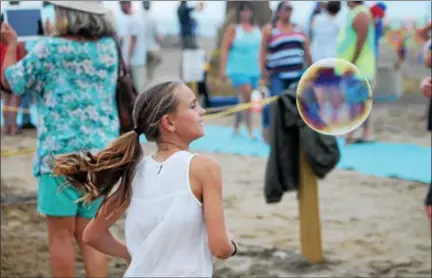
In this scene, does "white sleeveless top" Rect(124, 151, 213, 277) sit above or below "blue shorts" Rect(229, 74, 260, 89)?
above

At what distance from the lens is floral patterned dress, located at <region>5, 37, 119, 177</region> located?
161 inches

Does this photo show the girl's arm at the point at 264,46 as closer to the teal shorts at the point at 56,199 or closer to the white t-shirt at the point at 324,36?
the white t-shirt at the point at 324,36

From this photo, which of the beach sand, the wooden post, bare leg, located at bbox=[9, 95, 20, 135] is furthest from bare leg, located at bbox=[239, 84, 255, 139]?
the wooden post

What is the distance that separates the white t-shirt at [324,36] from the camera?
11195 mm

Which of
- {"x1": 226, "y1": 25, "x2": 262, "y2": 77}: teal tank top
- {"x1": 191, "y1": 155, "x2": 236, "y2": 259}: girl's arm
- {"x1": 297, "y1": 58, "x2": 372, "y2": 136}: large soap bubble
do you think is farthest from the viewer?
{"x1": 226, "y1": 25, "x2": 262, "y2": 77}: teal tank top

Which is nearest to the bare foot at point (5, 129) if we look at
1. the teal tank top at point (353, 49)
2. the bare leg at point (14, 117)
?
the bare leg at point (14, 117)

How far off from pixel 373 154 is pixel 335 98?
6037mm

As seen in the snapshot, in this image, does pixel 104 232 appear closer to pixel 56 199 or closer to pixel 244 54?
pixel 56 199

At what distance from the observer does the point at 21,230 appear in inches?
256

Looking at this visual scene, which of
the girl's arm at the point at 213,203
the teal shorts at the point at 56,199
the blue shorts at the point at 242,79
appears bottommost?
the blue shorts at the point at 242,79

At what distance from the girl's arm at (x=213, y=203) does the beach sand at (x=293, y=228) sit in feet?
8.60

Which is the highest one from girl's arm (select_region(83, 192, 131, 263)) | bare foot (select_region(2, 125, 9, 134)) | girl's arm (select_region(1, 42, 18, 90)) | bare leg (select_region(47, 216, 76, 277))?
girl's arm (select_region(1, 42, 18, 90))

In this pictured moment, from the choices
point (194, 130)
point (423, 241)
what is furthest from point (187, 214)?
point (423, 241)

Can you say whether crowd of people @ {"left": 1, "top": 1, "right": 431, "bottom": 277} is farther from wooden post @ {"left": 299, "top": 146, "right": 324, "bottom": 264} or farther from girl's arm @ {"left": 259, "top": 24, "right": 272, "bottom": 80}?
girl's arm @ {"left": 259, "top": 24, "right": 272, "bottom": 80}
